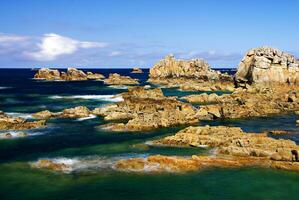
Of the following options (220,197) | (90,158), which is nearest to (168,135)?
(90,158)

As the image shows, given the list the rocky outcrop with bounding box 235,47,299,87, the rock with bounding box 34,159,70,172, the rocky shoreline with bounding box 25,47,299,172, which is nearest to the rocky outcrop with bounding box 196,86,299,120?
the rocky shoreline with bounding box 25,47,299,172

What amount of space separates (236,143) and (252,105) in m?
40.4

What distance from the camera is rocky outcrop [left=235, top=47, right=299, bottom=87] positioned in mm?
126375

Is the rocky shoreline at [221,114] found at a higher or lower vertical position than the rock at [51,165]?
higher

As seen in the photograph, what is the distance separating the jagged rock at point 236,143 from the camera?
5429cm

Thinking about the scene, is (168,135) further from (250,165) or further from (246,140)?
(250,165)

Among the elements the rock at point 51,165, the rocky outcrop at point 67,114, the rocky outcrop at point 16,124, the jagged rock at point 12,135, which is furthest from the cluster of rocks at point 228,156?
the rocky outcrop at point 67,114

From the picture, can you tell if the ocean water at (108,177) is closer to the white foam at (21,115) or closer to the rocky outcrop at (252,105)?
the rocky outcrop at (252,105)

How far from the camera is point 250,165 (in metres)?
52.4

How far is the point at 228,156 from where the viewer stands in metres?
55.2

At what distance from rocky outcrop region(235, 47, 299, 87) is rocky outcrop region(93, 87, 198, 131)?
39.8 m

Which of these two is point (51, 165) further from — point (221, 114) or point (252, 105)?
point (252, 105)

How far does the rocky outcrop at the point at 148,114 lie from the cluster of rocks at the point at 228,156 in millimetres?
13155

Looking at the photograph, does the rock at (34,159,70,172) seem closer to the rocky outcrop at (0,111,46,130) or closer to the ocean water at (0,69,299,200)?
the ocean water at (0,69,299,200)
